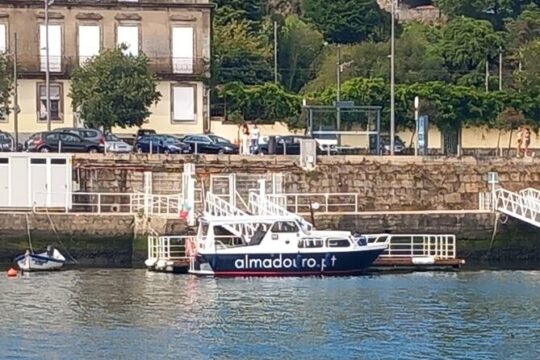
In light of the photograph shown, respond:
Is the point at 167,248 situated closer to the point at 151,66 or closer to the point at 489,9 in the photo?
the point at 151,66

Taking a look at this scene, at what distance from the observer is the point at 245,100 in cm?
7638

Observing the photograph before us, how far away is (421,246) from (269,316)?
1212cm

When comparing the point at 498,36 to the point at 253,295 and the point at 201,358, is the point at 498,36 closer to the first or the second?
the point at 253,295

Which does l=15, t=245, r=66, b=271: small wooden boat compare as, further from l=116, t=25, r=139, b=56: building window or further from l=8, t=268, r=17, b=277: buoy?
l=116, t=25, r=139, b=56: building window

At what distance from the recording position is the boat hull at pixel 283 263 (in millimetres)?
45688

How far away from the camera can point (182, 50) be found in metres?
71.1

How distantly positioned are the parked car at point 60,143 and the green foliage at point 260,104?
62.3ft

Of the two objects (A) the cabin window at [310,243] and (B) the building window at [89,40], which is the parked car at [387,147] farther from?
(B) the building window at [89,40]

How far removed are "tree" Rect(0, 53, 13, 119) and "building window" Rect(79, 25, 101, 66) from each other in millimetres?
4096

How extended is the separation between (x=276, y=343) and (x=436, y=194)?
62.6 ft

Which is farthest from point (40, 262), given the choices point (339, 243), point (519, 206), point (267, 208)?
point (519, 206)

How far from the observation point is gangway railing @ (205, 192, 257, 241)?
151 ft

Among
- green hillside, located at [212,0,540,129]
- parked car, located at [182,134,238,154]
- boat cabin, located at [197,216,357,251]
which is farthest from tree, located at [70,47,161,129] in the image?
boat cabin, located at [197,216,357,251]

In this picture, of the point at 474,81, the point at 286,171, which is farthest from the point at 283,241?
the point at 474,81
